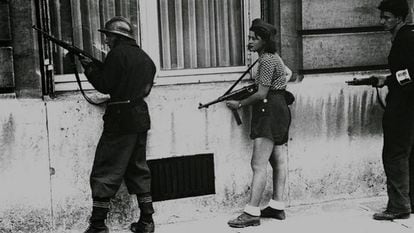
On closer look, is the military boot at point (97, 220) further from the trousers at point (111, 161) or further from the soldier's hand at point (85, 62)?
the soldier's hand at point (85, 62)

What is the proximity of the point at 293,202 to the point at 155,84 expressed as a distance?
74.9 inches

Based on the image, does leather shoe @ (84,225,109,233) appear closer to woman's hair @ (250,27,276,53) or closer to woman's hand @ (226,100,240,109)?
woman's hand @ (226,100,240,109)

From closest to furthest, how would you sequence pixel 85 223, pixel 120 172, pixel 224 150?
pixel 120 172 < pixel 85 223 < pixel 224 150

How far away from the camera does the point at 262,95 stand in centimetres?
561

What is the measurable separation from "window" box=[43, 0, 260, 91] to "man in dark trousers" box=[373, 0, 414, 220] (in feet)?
4.80

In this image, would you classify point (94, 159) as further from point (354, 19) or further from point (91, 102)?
point (354, 19)

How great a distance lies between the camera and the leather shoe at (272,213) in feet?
19.7

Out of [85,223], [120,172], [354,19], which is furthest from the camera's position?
[354,19]

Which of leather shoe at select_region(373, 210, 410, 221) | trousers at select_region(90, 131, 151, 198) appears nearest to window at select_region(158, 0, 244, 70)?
trousers at select_region(90, 131, 151, 198)

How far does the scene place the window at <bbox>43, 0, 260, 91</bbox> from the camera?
19.7ft

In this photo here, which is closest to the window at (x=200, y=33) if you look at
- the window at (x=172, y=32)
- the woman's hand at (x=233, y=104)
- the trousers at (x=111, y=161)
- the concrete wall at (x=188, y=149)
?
the window at (x=172, y=32)

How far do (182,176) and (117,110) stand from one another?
1.14 meters

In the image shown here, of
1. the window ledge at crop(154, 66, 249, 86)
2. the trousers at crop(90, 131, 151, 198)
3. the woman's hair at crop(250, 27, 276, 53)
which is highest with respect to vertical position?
the woman's hair at crop(250, 27, 276, 53)

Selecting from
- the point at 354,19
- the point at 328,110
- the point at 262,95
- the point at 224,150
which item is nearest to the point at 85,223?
the point at 224,150
